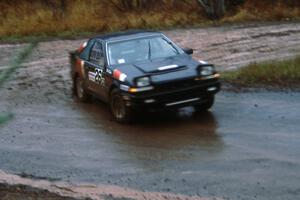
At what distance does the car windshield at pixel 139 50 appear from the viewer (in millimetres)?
12406

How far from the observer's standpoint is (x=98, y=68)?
12.9 metres

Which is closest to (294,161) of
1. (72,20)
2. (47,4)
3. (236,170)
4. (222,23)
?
(236,170)

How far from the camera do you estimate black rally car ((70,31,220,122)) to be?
→ 11.3m

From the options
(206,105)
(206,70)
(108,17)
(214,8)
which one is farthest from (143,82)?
(108,17)

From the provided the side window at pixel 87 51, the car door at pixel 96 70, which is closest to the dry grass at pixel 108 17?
the side window at pixel 87 51

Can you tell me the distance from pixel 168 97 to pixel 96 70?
88.5 inches

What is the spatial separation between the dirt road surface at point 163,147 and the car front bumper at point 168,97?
1.44 ft

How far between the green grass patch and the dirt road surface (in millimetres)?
1028

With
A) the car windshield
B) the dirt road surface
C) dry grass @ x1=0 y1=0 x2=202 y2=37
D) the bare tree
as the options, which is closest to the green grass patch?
the dirt road surface

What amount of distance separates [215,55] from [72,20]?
43.5 ft

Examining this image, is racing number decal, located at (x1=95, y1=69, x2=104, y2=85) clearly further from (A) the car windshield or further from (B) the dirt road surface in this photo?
(B) the dirt road surface

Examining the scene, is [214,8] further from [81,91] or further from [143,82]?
[143,82]

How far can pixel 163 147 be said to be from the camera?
10.1m

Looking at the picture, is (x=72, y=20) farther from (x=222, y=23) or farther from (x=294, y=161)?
(x=294, y=161)
